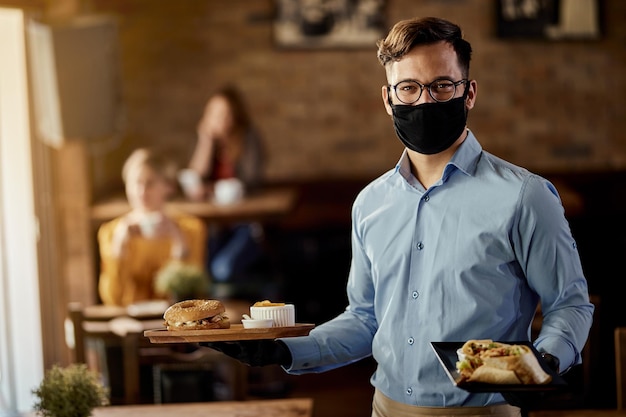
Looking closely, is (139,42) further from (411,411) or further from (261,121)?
(411,411)

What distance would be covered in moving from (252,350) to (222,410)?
883 millimetres

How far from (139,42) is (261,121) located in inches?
43.0

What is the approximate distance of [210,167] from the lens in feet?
21.7

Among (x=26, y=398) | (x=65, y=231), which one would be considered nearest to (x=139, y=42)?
(x=65, y=231)

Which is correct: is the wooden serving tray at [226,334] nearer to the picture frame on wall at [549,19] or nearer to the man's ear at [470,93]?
the man's ear at [470,93]

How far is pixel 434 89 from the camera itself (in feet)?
6.00

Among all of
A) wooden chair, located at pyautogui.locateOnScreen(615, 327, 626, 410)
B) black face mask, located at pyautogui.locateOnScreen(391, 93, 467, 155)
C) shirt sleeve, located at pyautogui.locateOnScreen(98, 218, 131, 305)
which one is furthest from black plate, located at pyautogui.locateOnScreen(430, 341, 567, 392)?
shirt sleeve, located at pyautogui.locateOnScreen(98, 218, 131, 305)

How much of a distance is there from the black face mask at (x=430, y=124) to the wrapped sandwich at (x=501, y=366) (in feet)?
1.35

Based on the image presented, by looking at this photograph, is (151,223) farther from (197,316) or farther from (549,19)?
(549,19)

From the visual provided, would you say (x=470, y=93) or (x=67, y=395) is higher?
(x=470, y=93)

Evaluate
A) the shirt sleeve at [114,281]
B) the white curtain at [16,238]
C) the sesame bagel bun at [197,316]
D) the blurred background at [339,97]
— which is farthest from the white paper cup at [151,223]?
the sesame bagel bun at [197,316]

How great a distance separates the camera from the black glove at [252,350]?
1.84 meters

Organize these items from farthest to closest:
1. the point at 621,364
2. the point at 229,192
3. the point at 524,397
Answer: the point at 229,192
the point at 621,364
the point at 524,397

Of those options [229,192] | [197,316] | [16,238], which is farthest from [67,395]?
[229,192]
